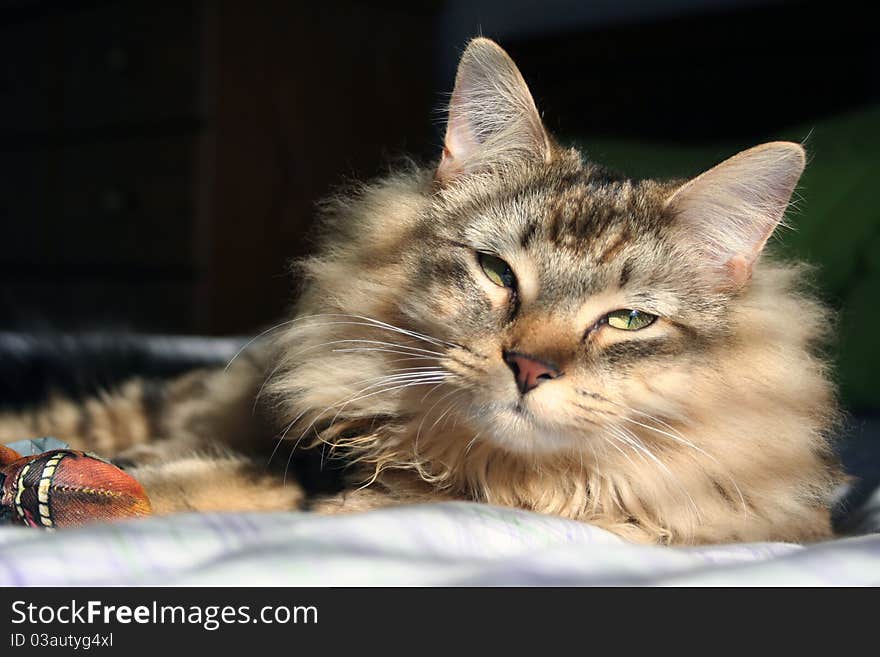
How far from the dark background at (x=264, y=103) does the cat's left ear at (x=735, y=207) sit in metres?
1.41

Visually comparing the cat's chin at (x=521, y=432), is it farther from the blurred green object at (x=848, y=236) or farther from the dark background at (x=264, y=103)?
the dark background at (x=264, y=103)

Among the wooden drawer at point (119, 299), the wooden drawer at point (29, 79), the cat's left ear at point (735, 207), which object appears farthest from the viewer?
the wooden drawer at point (29, 79)

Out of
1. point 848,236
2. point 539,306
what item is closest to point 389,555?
point 539,306

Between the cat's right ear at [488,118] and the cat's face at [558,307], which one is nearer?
the cat's face at [558,307]

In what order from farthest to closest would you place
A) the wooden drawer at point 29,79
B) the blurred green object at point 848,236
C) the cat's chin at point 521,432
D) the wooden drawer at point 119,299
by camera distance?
the wooden drawer at point 29,79
the wooden drawer at point 119,299
the blurred green object at point 848,236
the cat's chin at point 521,432

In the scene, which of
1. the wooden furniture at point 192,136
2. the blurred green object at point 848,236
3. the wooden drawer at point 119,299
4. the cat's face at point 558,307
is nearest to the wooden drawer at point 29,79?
the wooden furniture at point 192,136

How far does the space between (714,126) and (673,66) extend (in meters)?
Answer: 0.27

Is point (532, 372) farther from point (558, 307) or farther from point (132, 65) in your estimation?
point (132, 65)

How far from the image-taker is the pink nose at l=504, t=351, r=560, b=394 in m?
0.91

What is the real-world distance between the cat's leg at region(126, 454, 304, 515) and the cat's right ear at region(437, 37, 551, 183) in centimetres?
52

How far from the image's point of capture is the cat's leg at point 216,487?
1.05 m

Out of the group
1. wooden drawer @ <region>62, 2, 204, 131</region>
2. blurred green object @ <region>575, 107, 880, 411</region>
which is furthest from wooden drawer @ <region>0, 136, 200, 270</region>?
blurred green object @ <region>575, 107, 880, 411</region>

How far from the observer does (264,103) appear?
3.17 metres

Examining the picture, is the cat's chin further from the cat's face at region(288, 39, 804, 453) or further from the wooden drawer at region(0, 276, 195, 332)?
the wooden drawer at region(0, 276, 195, 332)
